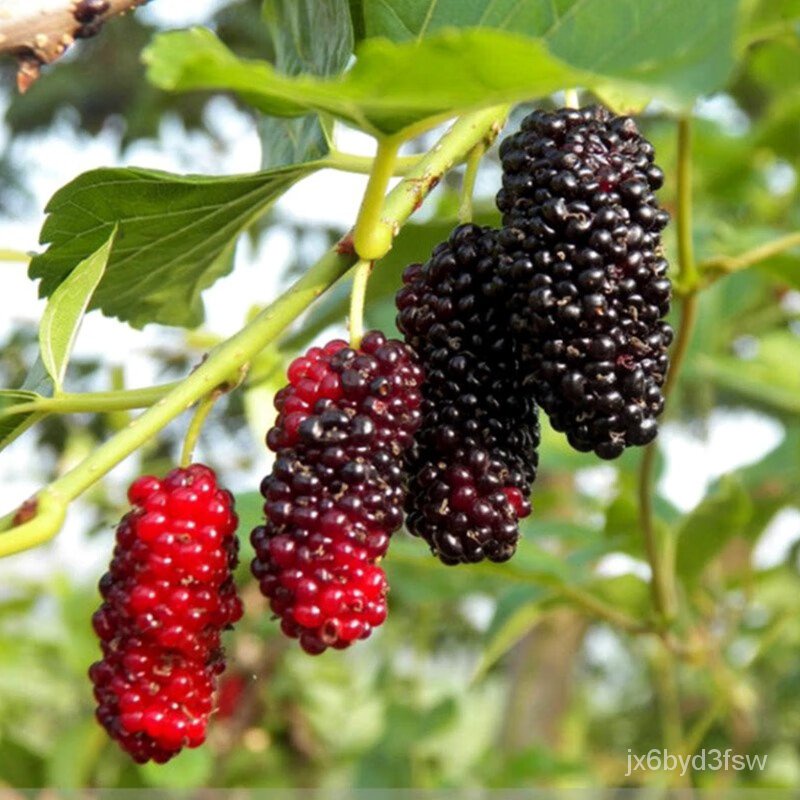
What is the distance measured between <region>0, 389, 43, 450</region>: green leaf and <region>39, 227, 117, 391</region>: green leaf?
0.02 meters

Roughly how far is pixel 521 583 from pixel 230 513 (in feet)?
2.71

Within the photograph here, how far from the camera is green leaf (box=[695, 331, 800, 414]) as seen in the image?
178cm

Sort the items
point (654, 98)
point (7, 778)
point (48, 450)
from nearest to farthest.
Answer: point (654, 98)
point (7, 778)
point (48, 450)

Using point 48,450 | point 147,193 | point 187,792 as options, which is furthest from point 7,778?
point 147,193

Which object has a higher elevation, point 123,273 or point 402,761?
point 123,273

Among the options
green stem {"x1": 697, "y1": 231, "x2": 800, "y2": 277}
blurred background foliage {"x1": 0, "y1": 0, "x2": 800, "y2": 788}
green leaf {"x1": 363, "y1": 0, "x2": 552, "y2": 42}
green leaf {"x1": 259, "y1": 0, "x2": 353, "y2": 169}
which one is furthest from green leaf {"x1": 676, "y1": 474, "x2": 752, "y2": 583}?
green leaf {"x1": 363, "y1": 0, "x2": 552, "y2": 42}

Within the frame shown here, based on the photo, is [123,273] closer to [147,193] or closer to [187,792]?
[147,193]

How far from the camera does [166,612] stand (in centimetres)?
66

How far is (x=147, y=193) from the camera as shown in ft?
2.53

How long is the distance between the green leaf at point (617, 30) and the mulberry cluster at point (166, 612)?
1.01ft

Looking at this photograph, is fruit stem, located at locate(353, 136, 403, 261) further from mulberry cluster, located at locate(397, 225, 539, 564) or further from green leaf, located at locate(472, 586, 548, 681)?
green leaf, located at locate(472, 586, 548, 681)

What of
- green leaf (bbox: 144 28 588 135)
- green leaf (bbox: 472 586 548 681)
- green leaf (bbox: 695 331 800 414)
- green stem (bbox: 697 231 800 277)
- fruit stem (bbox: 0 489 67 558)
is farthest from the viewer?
green leaf (bbox: 695 331 800 414)

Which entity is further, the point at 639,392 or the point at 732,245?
the point at 732,245

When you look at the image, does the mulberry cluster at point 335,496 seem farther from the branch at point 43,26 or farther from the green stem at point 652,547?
the green stem at point 652,547
